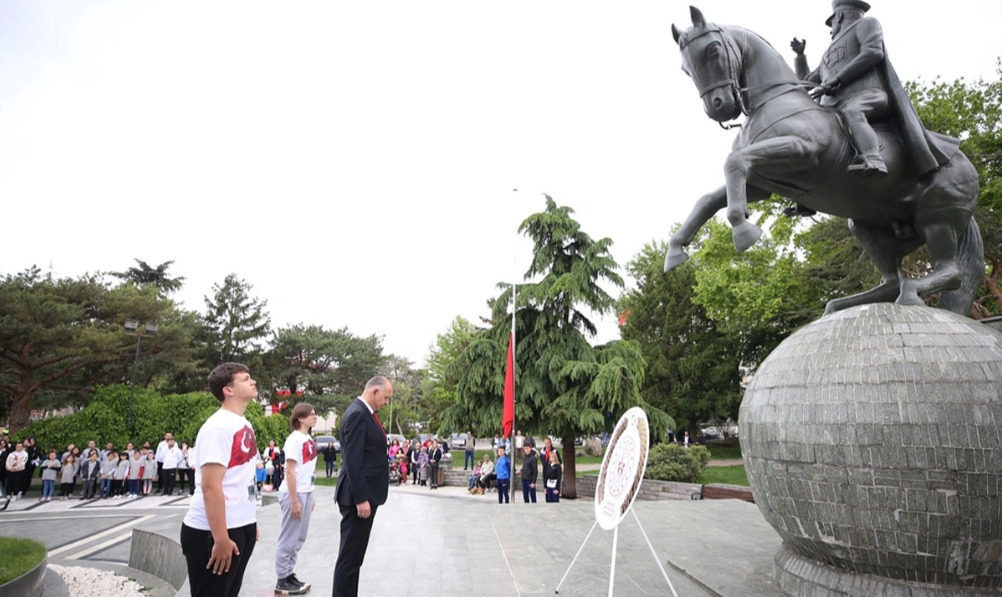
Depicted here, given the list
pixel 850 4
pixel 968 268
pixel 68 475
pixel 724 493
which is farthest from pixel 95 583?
pixel 68 475

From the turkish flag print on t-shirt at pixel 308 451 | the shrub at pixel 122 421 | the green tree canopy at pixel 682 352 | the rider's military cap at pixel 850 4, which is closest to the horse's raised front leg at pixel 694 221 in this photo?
the rider's military cap at pixel 850 4

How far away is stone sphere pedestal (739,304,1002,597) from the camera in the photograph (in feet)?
12.8

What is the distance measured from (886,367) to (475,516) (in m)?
7.43

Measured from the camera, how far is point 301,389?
159ft

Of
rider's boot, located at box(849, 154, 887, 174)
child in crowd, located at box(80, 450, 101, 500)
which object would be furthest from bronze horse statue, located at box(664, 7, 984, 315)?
child in crowd, located at box(80, 450, 101, 500)

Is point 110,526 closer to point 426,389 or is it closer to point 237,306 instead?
point 237,306

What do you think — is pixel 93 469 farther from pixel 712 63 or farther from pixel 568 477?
pixel 712 63

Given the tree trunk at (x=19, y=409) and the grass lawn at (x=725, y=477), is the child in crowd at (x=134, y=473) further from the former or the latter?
the grass lawn at (x=725, y=477)

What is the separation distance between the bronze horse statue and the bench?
8.18 m

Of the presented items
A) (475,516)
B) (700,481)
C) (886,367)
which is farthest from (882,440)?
(700,481)

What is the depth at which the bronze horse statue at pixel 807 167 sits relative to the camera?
5246mm

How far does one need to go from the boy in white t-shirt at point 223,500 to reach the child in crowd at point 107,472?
20377 mm

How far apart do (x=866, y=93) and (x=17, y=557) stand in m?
11.2

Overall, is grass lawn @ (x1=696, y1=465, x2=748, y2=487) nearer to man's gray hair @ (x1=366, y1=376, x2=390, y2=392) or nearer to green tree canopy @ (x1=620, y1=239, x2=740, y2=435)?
green tree canopy @ (x1=620, y1=239, x2=740, y2=435)
